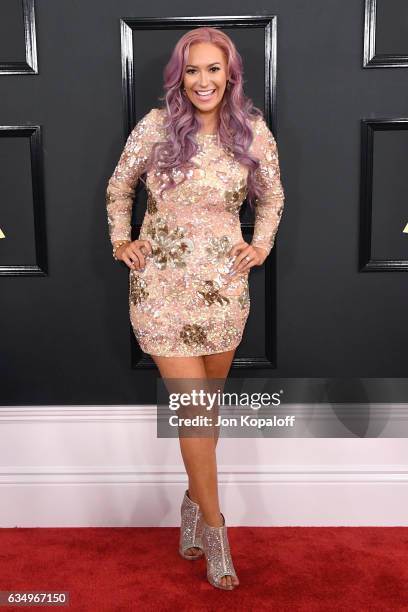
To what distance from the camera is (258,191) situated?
242 cm

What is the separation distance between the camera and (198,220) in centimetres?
229

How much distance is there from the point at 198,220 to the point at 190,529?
1.16 meters

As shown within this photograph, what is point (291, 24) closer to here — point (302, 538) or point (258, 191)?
point (258, 191)

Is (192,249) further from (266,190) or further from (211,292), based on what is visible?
(266,190)

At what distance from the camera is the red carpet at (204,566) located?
2.25 m

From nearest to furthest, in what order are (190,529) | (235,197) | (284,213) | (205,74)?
(205,74) → (235,197) → (190,529) → (284,213)

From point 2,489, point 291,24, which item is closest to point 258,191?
point 291,24

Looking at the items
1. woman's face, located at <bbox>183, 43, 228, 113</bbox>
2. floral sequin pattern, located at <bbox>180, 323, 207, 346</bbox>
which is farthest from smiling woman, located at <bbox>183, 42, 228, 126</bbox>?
floral sequin pattern, located at <bbox>180, 323, 207, 346</bbox>

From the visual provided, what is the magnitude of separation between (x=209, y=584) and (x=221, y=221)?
50.3 inches

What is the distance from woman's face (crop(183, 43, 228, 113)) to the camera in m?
2.21

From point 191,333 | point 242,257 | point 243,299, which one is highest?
point 242,257

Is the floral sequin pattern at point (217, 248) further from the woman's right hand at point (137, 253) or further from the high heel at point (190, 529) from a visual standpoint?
the high heel at point (190, 529)

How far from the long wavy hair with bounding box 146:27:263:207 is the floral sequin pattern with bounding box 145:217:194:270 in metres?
0.14

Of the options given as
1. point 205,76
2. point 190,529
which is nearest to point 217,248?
point 205,76
